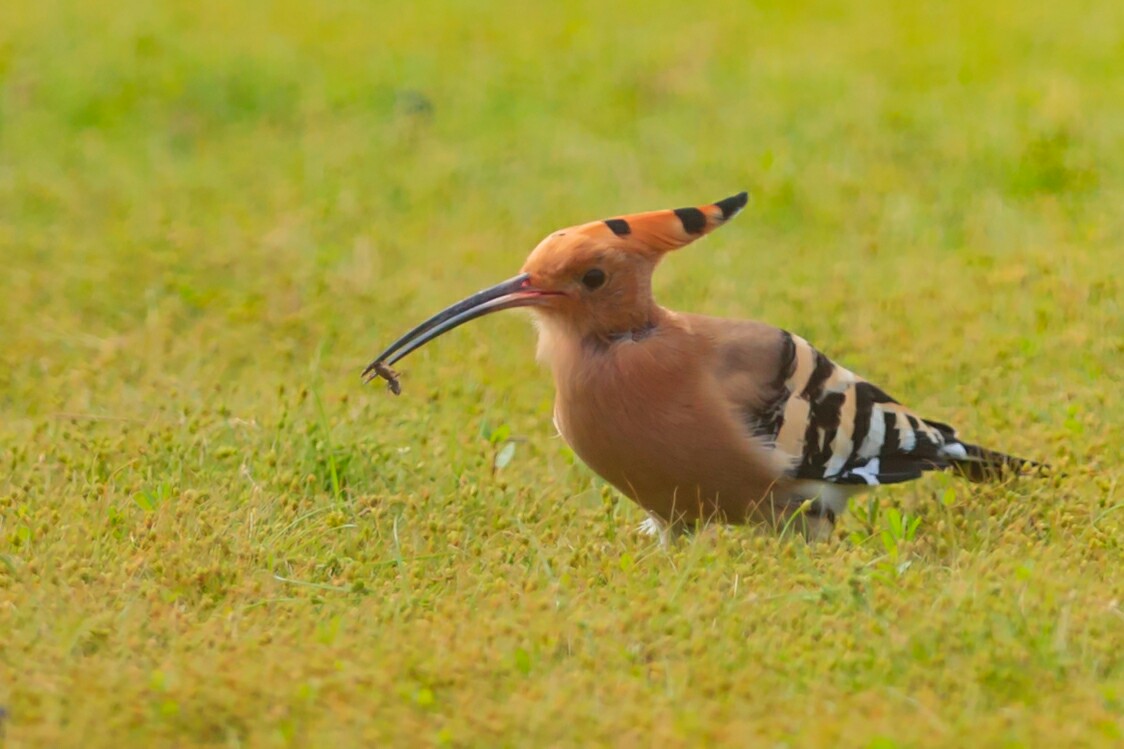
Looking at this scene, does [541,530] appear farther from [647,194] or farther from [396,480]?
[647,194]

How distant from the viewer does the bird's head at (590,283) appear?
4.32m

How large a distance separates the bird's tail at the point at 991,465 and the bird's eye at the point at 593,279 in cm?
108

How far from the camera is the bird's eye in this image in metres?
4.34

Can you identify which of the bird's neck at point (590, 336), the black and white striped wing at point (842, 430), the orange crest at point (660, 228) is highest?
the orange crest at point (660, 228)

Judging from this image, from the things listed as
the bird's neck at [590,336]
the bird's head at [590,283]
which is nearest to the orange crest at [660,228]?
the bird's head at [590,283]

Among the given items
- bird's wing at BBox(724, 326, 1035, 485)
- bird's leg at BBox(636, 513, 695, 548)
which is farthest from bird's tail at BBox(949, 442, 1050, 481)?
bird's leg at BBox(636, 513, 695, 548)

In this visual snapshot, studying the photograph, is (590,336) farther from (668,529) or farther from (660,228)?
(668,529)

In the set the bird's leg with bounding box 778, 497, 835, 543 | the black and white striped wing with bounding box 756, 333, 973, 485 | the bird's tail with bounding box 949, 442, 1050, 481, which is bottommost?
the bird's leg with bounding box 778, 497, 835, 543

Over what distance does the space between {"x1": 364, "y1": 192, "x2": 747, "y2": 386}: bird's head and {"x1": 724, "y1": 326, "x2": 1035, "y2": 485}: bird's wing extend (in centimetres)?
28

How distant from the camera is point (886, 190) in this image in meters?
7.67

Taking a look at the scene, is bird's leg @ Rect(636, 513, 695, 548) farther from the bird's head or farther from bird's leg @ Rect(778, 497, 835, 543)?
the bird's head

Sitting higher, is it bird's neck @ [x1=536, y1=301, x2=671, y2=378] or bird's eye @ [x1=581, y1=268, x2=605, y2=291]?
bird's eye @ [x1=581, y1=268, x2=605, y2=291]

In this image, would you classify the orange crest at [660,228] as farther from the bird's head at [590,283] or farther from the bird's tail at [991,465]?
the bird's tail at [991,465]

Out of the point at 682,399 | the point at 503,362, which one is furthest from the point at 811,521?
the point at 503,362
